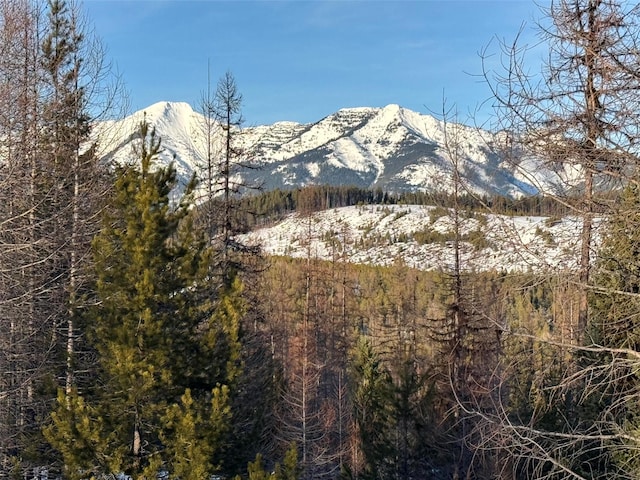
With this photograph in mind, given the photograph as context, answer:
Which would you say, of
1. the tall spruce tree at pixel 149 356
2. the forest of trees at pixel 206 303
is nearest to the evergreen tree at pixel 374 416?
the forest of trees at pixel 206 303

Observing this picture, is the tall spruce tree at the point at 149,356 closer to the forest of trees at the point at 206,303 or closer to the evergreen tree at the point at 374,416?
the forest of trees at the point at 206,303

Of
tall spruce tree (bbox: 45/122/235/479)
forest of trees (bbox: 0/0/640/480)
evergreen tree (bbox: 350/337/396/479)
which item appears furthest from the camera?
evergreen tree (bbox: 350/337/396/479)

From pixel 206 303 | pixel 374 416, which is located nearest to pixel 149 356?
pixel 206 303

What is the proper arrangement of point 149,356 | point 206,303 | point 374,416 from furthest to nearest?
point 374,416 < point 206,303 < point 149,356

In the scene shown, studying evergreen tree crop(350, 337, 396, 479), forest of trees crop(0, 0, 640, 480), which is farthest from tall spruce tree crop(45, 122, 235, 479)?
evergreen tree crop(350, 337, 396, 479)

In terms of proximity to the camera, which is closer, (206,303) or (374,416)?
(206,303)

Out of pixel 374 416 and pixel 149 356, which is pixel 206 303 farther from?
pixel 374 416

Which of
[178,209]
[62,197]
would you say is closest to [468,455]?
Answer: [178,209]

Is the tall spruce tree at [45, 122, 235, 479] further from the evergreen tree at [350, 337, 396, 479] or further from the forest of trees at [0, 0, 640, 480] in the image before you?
the evergreen tree at [350, 337, 396, 479]

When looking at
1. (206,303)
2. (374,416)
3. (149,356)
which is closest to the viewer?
(149,356)

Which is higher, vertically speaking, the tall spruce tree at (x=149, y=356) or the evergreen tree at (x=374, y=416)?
the tall spruce tree at (x=149, y=356)

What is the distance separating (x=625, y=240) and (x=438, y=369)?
11736mm

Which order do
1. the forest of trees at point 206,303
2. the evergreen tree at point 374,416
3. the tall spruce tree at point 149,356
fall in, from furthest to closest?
the evergreen tree at point 374,416 < the tall spruce tree at point 149,356 < the forest of trees at point 206,303

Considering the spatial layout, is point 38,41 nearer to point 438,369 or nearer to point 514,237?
point 514,237
